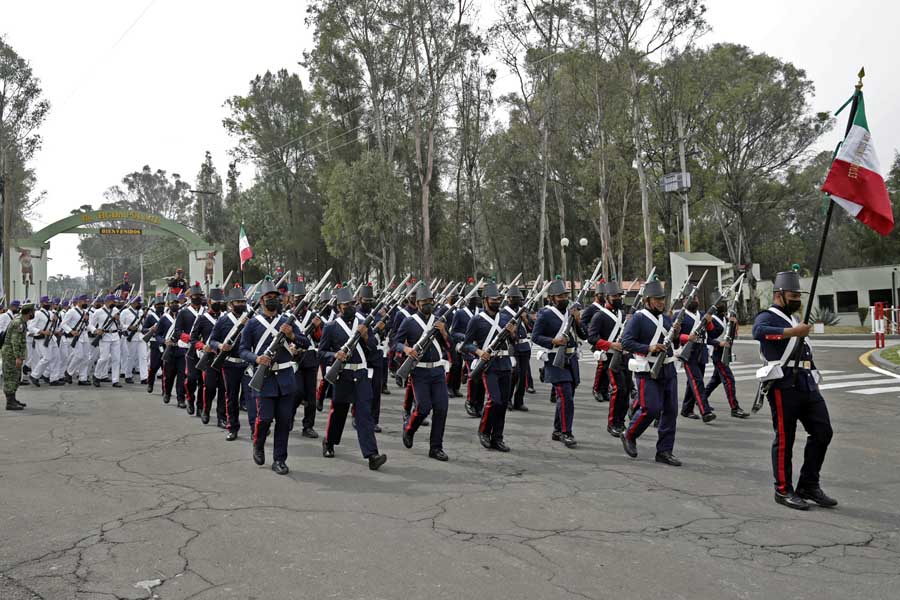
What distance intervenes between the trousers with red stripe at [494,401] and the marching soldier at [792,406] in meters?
3.04

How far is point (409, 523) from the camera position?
5.66 metres

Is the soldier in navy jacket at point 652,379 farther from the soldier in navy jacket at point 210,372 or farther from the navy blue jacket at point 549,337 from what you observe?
the soldier in navy jacket at point 210,372

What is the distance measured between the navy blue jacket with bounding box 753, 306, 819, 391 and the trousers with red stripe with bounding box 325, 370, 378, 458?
376 centimetres

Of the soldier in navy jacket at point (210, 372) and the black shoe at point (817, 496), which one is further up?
the soldier in navy jacket at point (210, 372)

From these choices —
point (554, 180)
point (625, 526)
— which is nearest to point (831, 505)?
point (625, 526)

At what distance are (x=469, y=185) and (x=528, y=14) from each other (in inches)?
476

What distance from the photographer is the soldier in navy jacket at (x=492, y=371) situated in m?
8.50

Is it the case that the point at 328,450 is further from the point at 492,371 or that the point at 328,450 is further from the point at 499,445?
the point at 492,371

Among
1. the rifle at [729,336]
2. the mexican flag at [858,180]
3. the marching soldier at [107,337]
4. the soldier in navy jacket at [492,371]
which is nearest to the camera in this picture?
the mexican flag at [858,180]

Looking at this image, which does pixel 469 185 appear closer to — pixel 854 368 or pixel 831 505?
pixel 854 368

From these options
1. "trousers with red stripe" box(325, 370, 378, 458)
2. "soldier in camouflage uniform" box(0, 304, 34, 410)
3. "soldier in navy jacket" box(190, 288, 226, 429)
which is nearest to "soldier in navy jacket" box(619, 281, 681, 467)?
"trousers with red stripe" box(325, 370, 378, 458)

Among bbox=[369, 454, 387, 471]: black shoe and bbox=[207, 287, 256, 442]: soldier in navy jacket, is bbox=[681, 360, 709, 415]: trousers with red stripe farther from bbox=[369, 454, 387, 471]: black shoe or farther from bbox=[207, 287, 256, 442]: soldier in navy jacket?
bbox=[207, 287, 256, 442]: soldier in navy jacket

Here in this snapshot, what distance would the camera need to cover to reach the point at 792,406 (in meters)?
6.07

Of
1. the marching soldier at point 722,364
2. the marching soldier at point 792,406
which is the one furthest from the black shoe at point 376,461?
the marching soldier at point 722,364
